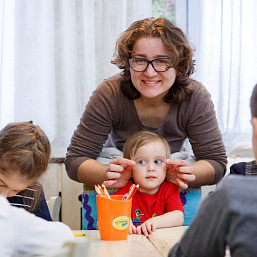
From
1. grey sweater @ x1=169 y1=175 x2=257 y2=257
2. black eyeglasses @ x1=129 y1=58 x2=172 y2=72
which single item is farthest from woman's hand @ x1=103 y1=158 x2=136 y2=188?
grey sweater @ x1=169 y1=175 x2=257 y2=257

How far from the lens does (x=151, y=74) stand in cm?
160

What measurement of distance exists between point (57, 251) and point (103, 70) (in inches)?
71.5

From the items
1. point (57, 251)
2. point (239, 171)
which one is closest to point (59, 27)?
point (239, 171)

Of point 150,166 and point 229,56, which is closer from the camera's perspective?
point 150,166

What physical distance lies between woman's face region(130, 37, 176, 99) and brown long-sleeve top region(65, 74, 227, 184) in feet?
0.40

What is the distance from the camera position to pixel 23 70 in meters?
2.38

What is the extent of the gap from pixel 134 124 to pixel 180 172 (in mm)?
340

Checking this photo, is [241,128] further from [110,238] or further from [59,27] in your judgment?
[110,238]

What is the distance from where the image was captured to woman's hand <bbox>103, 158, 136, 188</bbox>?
4.72ft

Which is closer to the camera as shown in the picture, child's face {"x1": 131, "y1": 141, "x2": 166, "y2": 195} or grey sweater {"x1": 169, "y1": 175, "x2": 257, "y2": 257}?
grey sweater {"x1": 169, "y1": 175, "x2": 257, "y2": 257}

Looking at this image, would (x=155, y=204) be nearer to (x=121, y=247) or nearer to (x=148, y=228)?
(x=148, y=228)

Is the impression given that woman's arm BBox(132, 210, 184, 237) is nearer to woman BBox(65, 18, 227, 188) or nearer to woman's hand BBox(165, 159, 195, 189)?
woman's hand BBox(165, 159, 195, 189)

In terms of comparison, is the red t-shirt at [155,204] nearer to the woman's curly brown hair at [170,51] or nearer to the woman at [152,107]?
Result: the woman at [152,107]

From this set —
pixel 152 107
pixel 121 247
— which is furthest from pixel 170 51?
pixel 121 247
